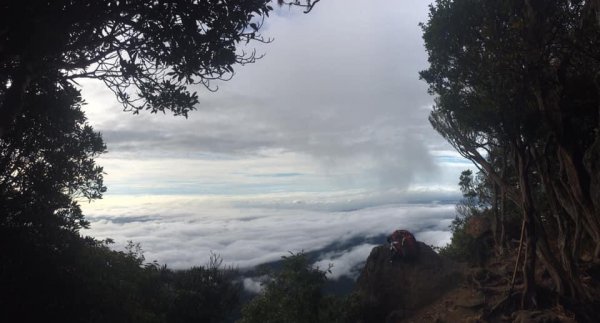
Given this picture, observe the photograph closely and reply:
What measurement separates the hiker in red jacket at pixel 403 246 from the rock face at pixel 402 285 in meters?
0.31

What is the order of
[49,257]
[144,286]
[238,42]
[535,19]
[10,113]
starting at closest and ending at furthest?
1. [10,113]
2. [238,42]
3. [49,257]
4. [535,19]
5. [144,286]

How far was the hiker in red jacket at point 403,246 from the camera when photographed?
72.5 feet

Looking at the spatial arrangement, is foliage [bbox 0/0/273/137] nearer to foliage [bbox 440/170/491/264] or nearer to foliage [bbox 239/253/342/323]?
foliage [bbox 239/253/342/323]

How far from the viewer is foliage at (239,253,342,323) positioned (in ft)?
64.2

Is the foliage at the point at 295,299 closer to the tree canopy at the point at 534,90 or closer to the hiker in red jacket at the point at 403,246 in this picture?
the hiker in red jacket at the point at 403,246

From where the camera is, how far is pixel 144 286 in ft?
59.0

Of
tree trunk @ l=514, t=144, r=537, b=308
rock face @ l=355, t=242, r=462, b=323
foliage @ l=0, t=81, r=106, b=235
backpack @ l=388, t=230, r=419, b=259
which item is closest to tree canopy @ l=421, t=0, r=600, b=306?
tree trunk @ l=514, t=144, r=537, b=308

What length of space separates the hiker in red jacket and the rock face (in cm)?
31

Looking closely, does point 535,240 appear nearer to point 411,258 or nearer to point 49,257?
point 411,258

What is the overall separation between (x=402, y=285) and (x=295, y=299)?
6017mm

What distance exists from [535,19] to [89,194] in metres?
15.8

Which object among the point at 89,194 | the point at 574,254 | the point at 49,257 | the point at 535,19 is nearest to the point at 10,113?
the point at 49,257

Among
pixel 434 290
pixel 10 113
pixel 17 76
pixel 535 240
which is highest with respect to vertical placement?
pixel 17 76

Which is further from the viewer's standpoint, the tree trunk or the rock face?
the rock face
